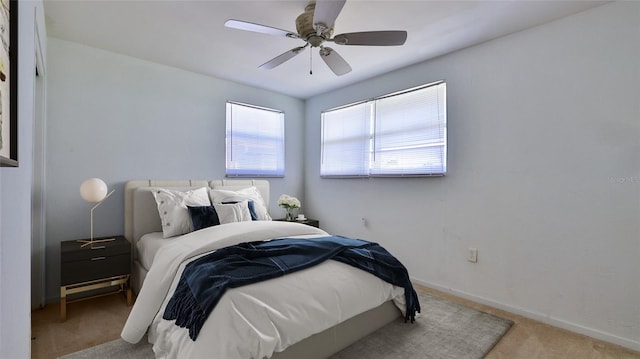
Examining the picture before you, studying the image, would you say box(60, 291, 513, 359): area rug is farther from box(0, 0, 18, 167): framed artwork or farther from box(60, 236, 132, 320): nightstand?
box(0, 0, 18, 167): framed artwork

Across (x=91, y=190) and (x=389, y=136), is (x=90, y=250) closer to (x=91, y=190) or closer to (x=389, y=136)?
(x=91, y=190)

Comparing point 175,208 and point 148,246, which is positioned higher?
point 175,208

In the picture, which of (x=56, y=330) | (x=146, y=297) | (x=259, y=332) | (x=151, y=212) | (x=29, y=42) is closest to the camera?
(x=29, y=42)

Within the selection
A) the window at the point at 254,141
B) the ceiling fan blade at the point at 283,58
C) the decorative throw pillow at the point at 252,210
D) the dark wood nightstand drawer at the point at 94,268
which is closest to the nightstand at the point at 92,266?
the dark wood nightstand drawer at the point at 94,268

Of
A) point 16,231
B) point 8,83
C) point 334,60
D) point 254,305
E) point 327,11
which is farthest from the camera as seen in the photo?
point 334,60

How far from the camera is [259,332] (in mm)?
1438

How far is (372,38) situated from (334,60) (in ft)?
1.34

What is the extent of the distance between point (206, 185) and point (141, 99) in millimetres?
1154

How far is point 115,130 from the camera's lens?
3.06 m

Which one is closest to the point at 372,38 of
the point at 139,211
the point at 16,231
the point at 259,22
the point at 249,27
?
the point at 249,27

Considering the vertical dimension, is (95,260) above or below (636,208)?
below

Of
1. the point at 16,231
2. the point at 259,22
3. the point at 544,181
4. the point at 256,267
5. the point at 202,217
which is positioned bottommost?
the point at 256,267

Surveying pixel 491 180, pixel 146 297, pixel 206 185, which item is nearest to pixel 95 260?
pixel 146 297

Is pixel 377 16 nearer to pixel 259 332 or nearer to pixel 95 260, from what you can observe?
pixel 259 332
